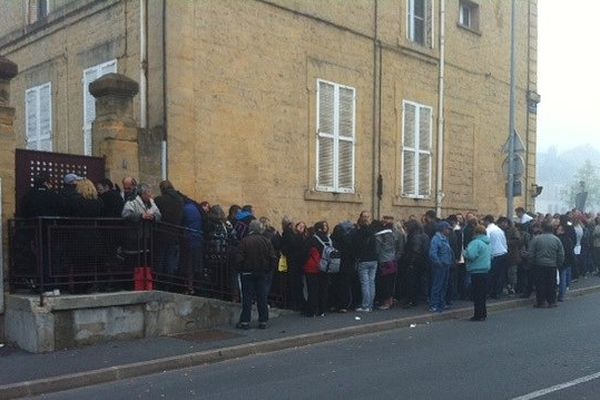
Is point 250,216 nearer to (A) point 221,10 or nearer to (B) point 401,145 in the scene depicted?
(A) point 221,10

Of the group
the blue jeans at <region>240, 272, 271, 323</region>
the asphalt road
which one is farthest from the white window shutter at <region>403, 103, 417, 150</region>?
the blue jeans at <region>240, 272, 271, 323</region>

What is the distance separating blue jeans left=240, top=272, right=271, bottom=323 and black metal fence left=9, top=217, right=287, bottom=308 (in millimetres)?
505

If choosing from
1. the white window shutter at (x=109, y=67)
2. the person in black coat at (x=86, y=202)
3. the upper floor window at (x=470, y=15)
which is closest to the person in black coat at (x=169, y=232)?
the person in black coat at (x=86, y=202)

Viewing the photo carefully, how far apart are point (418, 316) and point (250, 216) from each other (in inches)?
140

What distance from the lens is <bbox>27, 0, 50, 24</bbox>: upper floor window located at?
16750 millimetres

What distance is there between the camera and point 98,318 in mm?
9531

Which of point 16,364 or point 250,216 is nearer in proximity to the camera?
point 16,364

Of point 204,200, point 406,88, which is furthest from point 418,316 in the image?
point 406,88

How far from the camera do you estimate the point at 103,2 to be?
14461mm

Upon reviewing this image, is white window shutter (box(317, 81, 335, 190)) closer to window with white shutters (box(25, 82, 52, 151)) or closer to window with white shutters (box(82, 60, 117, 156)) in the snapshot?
window with white shutters (box(82, 60, 117, 156))

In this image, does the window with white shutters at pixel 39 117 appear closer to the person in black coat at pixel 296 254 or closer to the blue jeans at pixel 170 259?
the blue jeans at pixel 170 259

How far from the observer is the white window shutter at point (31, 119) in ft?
54.1

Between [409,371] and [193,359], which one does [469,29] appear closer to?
[409,371]

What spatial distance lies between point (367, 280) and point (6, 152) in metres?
6.54
